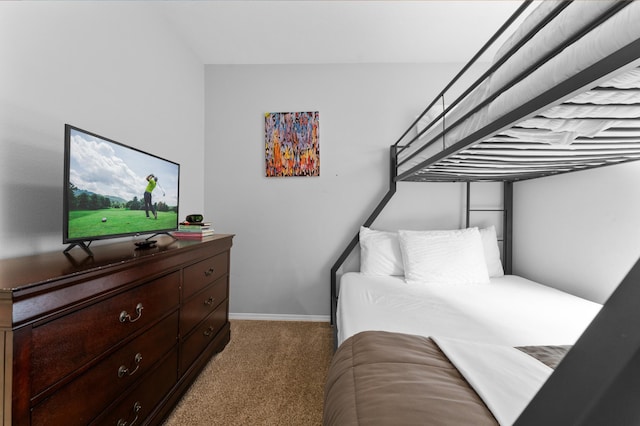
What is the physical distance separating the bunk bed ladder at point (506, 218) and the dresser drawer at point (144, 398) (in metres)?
2.58

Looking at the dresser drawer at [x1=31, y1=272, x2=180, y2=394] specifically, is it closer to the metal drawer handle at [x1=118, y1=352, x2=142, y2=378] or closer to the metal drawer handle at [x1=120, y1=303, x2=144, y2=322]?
the metal drawer handle at [x1=120, y1=303, x2=144, y2=322]

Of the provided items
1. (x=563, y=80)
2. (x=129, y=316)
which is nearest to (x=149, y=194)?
(x=129, y=316)

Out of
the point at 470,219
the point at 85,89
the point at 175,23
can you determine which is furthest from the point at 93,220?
the point at 470,219

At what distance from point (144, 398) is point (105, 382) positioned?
0.99 ft

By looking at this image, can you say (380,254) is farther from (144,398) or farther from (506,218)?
(144,398)

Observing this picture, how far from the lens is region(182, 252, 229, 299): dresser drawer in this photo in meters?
1.55

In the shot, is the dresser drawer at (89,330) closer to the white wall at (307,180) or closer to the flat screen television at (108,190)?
the flat screen television at (108,190)

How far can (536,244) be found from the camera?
2350 millimetres

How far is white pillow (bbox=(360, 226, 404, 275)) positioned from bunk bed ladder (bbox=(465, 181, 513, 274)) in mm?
804

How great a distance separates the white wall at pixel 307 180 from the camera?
8.83 feet

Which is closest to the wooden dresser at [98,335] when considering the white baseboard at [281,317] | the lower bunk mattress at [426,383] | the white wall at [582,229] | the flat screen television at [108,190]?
the flat screen television at [108,190]

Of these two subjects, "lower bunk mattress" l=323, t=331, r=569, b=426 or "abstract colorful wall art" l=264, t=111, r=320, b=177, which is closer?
"lower bunk mattress" l=323, t=331, r=569, b=426

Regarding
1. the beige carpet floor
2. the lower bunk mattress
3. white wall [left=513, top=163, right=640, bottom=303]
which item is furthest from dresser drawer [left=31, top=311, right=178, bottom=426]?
white wall [left=513, top=163, right=640, bottom=303]

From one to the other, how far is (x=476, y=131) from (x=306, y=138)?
68.8 inches
